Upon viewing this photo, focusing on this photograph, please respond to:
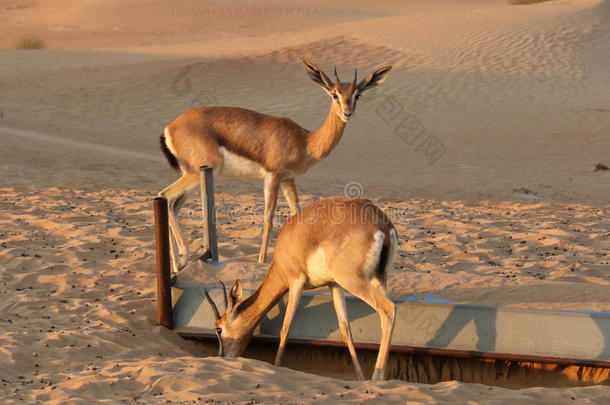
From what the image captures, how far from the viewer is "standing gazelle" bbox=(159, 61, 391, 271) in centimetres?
870

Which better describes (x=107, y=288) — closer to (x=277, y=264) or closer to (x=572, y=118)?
(x=277, y=264)

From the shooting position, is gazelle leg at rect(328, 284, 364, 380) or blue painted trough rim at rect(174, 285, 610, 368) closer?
blue painted trough rim at rect(174, 285, 610, 368)

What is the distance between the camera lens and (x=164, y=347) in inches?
276

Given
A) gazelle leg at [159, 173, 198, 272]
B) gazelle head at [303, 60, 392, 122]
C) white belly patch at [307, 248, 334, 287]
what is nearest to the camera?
white belly patch at [307, 248, 334, 287]

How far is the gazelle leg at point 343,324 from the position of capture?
262 inches

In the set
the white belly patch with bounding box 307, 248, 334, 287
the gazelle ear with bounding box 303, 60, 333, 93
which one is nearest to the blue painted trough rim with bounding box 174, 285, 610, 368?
the white belly patch with bounding box 307, 248, 334, 287

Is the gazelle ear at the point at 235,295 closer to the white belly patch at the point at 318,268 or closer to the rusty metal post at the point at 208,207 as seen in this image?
the white belly patch at the point at 318,268

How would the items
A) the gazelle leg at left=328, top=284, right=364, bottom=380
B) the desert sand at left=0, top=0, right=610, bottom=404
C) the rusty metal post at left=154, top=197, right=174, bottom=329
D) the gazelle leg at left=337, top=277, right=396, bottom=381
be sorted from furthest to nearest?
the rusty metal post at left=154, top=197, right=174, bottom=329 → the gazelle leg at left=328, top=284, right=364, bottom=380 → the gazelle leg at left=337, top=277, right=396, bottom=381 → the desert sand at left=0, top=0, right=610, bottom=404

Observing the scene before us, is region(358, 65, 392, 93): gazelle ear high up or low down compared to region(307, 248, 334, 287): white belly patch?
up

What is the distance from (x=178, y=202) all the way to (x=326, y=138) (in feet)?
5.51

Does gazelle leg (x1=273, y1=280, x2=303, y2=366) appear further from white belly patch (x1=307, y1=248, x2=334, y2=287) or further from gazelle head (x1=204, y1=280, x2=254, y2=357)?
gazelle head (x1=204, y1=280, x2=254, y2=357)

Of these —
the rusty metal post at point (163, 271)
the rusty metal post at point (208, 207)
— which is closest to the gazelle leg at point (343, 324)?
the rusty metal post at point (163, 271)

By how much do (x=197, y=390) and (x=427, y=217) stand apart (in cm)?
649

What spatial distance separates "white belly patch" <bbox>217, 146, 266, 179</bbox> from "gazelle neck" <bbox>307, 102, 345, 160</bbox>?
557mm
